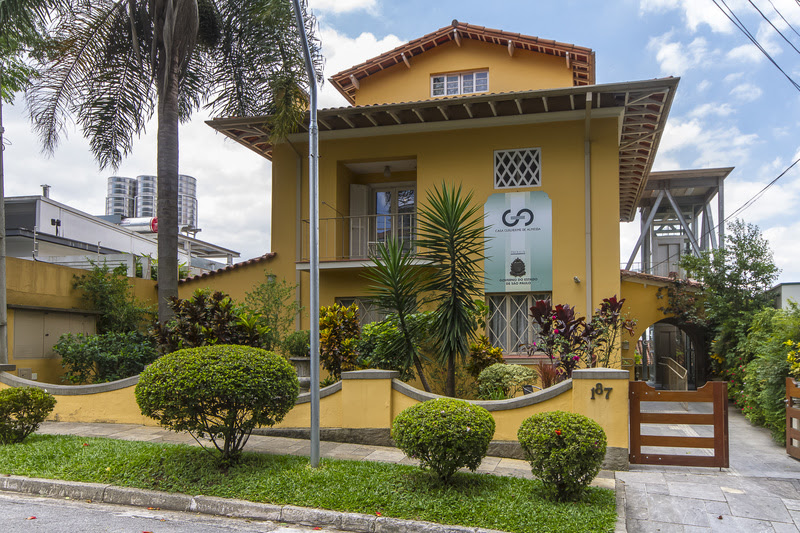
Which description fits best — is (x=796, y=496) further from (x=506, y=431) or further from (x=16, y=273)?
(x=16, y=273)

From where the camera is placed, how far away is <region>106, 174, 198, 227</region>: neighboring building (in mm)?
57344

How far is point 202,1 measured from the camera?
13945mm

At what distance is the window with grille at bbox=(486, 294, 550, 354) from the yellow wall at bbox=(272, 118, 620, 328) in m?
0.78

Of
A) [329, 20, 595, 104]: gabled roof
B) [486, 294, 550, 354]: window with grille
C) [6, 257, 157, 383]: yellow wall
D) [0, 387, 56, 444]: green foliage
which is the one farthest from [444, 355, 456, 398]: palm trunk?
[329, 20, 595, 104]: gabled roof

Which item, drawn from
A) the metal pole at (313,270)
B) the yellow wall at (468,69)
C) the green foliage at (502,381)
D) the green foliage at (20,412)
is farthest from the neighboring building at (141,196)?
the metal pole at (313,270)

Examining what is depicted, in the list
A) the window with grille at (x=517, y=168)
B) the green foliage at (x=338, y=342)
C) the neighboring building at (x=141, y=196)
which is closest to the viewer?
the green foliage at (x=338, y=342)

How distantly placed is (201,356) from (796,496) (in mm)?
7191

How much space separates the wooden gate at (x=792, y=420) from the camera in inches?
356

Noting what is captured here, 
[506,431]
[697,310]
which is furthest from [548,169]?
[506,431]

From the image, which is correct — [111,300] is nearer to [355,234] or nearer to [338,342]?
[355,234]

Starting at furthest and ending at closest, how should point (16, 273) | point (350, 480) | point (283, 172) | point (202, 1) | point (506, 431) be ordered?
point (283, 172)
point (202, 1)
point (16, 273)
point (506, 431)
point (350, 480)

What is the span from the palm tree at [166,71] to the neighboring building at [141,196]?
43.5m

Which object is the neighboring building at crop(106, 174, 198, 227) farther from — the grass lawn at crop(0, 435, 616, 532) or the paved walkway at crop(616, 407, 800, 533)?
the paved walkway at crop(616, 407, 800, 533)

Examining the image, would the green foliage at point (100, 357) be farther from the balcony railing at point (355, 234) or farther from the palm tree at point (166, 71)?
the balcony railing at point (355, 234)
